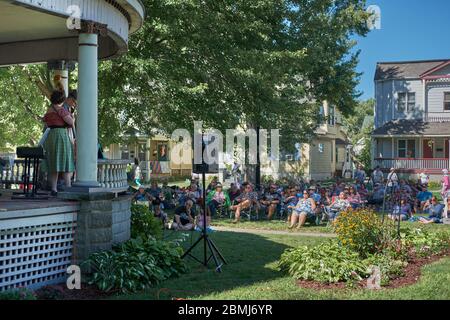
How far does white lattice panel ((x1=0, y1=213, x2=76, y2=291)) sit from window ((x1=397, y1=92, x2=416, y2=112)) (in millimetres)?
35841

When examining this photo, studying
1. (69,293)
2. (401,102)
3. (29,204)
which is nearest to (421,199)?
(69,293)

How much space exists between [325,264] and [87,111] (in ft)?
14.3

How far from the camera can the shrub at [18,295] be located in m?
6.59

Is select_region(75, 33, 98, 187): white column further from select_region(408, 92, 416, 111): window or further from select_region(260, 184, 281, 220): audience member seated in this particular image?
select_region(408, 92, 416, 111): window

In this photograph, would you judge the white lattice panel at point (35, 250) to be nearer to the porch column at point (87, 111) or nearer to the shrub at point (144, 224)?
the porch column at point (87, 111)

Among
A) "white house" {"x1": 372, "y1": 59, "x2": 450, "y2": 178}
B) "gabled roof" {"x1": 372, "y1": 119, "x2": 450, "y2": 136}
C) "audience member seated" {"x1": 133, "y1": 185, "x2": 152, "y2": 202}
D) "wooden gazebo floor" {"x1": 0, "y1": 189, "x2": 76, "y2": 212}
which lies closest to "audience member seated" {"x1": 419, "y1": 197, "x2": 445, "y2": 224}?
"audience member seated" {"x1": 133, "y1": 185, "x2": 152, "y2": 202}

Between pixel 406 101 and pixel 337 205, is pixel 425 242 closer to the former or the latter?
pixel 337 205

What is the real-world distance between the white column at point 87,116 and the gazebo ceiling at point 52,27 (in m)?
0.49

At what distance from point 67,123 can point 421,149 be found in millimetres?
34504

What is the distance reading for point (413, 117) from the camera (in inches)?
1565

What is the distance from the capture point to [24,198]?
8883 mm

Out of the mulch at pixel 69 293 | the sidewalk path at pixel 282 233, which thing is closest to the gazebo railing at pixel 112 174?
the mulch at pixel 69 293

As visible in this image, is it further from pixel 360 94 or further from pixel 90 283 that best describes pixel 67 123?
pixel 360 94
